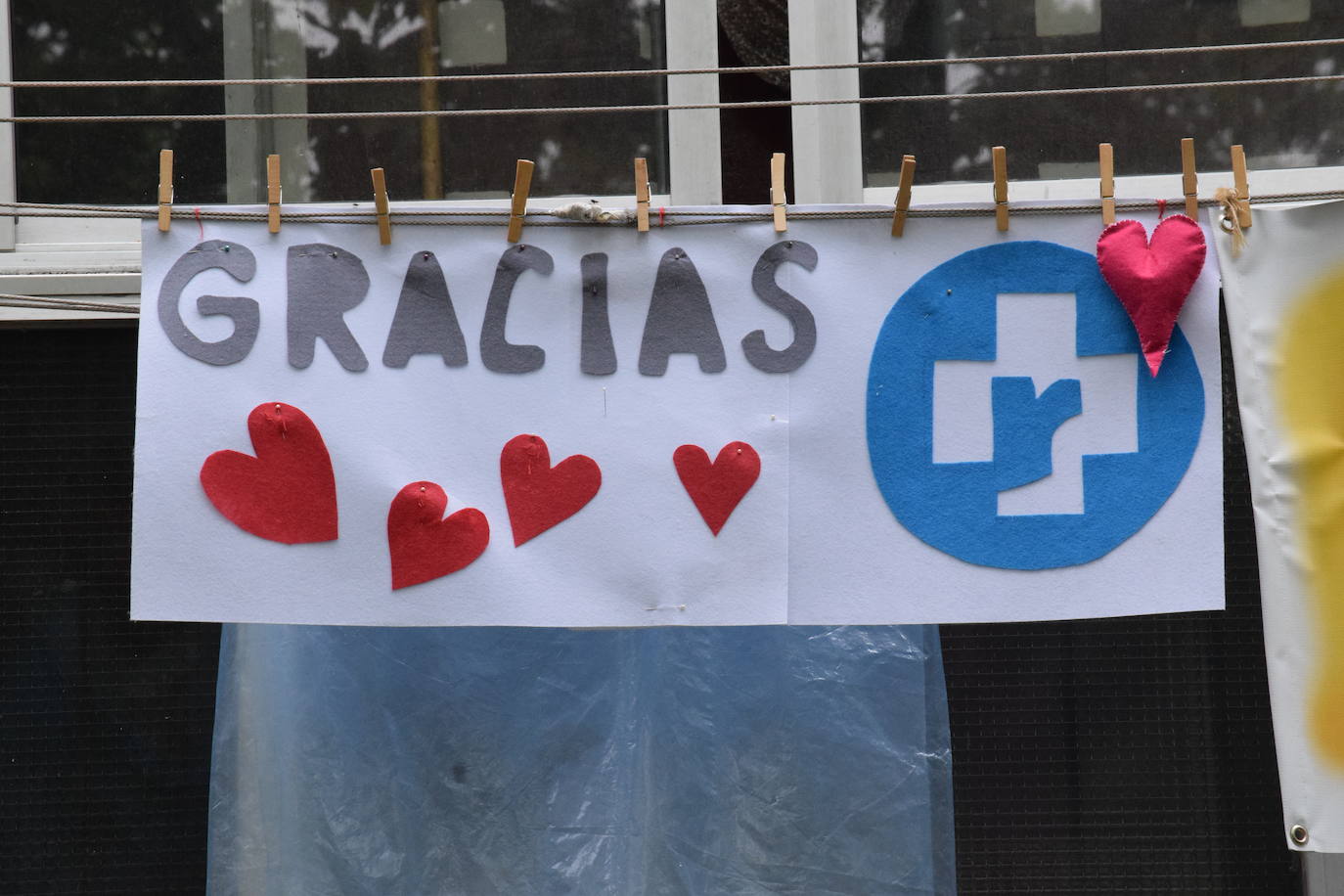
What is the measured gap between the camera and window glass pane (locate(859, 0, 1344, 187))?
11.1 ft

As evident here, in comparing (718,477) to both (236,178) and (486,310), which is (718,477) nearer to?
(486,310)

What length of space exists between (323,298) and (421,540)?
523 mm

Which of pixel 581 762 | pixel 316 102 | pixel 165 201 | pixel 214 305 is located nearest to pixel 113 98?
pixel 316 102

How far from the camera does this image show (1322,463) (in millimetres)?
2434

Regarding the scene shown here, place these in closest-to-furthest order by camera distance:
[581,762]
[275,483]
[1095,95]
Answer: [275,483] → [581,762] → [1095,95]

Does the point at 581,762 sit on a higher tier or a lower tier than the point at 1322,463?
lower

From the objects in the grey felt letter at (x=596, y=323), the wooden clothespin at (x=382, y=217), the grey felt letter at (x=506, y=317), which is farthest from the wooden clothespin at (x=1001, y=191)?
the wooden clothespin at (x=382, y=217)

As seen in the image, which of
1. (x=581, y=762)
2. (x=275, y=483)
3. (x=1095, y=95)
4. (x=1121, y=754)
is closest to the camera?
(x=275, y=483)

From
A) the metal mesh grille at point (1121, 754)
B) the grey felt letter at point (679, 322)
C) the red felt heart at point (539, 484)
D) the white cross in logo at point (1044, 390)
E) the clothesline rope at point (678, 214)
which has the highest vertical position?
the clothesline rope at point (678, 214)

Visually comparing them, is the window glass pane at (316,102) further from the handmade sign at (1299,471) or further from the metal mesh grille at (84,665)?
the handmade sign at (1299,471)

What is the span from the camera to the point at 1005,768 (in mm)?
3234

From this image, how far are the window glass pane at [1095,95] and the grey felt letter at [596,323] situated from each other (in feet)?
4.05

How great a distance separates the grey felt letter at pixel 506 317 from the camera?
248 centimetres

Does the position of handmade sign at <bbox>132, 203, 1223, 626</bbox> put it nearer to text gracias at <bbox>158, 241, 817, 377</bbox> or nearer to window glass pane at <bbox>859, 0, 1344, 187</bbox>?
text gracias at <bbox>158, 241, 817, 377</bbox>
